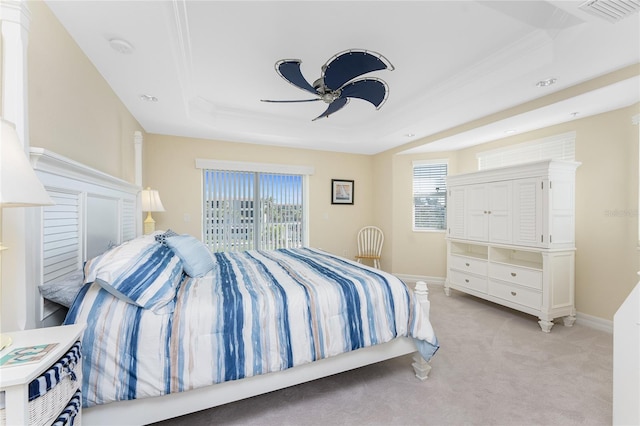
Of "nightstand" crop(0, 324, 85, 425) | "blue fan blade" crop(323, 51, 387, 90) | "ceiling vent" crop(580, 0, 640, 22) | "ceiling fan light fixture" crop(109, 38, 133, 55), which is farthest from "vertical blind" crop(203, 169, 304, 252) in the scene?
"ceiling vent" crop(580, 0, 640, 22)

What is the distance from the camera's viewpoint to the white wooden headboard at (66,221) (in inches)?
49.5

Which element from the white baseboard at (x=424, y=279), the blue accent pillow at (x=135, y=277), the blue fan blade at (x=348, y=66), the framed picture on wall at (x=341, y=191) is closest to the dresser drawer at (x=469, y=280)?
the white baseboard at (x=424, y=279)

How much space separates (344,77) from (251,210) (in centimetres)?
289

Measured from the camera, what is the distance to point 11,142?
83cm

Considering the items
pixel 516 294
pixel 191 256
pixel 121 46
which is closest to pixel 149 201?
pixel 191 256

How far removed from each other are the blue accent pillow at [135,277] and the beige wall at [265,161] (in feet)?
8.37

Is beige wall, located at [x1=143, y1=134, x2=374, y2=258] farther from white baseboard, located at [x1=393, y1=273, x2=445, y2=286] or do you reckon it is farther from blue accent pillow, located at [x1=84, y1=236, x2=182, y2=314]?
blue accent pillow, located at [x1=84, y1=236, x2=182, y2=314]

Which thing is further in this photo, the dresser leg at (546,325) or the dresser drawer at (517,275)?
the dresser drawer at (517,275)

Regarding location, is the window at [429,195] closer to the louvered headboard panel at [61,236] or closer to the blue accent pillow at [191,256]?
the blue accent pillow at [191,256]

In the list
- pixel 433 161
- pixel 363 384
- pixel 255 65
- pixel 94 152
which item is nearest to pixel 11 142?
pixel 94 152

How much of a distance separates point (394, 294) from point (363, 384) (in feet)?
2.29

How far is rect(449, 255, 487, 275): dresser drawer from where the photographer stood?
3479mm

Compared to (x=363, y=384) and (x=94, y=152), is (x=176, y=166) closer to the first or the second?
(x=94, y=152)

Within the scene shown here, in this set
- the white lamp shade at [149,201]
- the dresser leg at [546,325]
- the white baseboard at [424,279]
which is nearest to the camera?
the dresser leg at [546,325]
